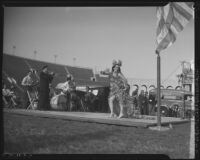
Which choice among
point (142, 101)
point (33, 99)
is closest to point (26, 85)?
point (33, 99)

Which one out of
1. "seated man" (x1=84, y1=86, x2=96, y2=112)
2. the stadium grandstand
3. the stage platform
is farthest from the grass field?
the stadium grandstand

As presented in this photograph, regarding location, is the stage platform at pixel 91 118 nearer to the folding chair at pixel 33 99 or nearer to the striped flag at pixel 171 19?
the folding chair at pixel 33 99

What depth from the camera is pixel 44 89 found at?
154 inches

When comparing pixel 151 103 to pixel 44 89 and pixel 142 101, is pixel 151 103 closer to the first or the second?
pixel 142 101

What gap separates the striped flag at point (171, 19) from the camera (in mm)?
3748

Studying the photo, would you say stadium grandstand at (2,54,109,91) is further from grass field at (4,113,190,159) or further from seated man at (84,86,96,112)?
grass field at (4,113,190,159)

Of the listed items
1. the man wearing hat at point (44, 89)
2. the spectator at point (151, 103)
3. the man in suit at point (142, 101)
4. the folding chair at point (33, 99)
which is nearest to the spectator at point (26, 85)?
the folding chair at point (33, 99)

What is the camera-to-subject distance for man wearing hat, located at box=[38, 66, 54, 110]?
12.1 feet

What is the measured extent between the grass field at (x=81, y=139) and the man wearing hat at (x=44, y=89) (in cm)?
20

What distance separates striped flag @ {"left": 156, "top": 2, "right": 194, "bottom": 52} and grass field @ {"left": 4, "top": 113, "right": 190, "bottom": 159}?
1.14m

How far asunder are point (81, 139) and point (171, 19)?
82.6 inches
